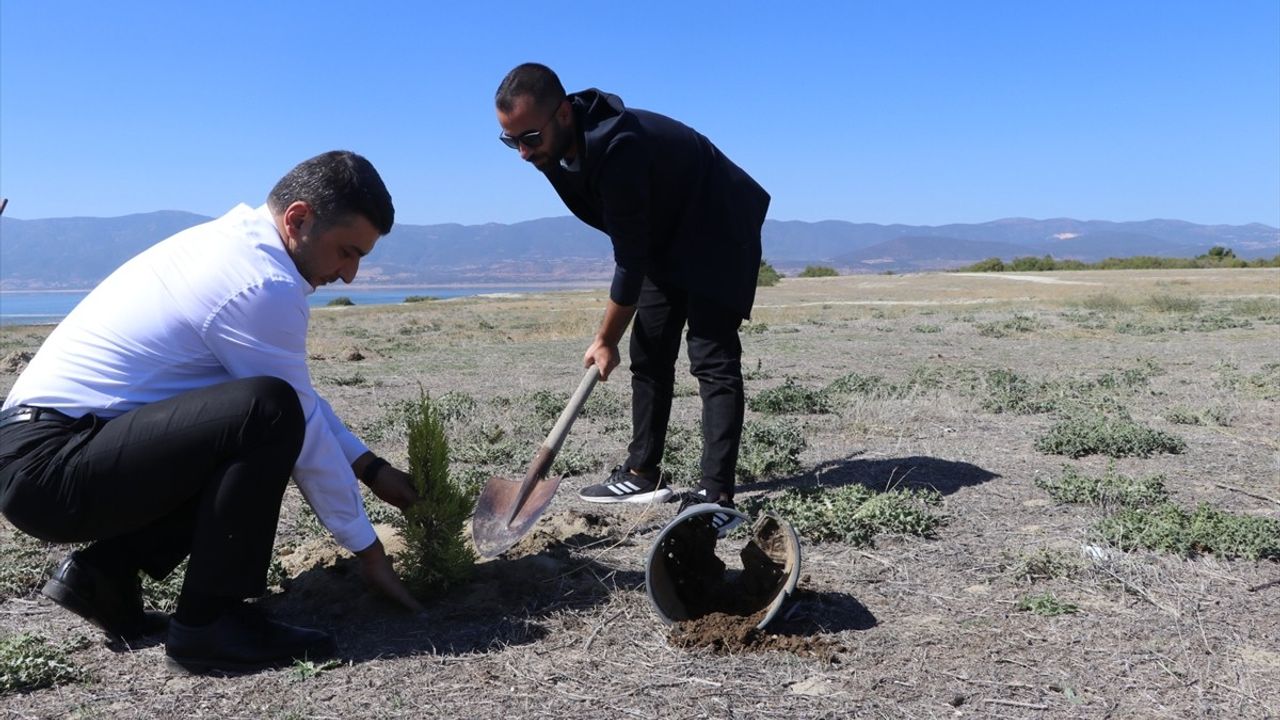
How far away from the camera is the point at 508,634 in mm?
3355

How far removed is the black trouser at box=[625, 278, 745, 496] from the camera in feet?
14.4

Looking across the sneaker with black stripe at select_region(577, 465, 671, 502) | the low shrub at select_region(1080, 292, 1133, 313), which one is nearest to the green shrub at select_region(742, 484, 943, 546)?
the sneaker with black stripe at select_region(577, 465, 671, 502)

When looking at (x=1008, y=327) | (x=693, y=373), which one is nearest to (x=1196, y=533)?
(x=693, y=373)

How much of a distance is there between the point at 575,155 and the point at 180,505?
7.10 ft

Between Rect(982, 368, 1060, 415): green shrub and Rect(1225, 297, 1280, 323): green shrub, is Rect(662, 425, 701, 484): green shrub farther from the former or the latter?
Rect(1225, 297, 1280, 323): green shrub

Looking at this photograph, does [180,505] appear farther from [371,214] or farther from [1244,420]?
[1244,420]

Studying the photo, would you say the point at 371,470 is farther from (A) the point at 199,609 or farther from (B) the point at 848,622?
(B) the point at 848,622

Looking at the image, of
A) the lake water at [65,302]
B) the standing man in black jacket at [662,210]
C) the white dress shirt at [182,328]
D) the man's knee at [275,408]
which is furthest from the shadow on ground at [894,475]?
the lake water at [65,302]

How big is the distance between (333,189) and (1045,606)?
108 inches

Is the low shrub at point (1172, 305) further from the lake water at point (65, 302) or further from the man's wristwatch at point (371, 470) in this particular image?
the lake water at point (65, 302)

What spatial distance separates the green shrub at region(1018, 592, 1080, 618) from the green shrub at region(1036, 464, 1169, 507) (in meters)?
1.45

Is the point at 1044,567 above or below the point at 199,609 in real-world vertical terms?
below

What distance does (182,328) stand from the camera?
9.59ft

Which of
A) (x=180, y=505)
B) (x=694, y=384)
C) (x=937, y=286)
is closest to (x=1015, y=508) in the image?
(x=180, y=505)
